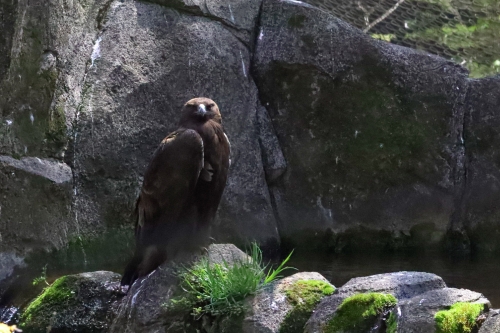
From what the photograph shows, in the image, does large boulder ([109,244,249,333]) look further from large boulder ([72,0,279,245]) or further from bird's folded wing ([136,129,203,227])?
large boulder ([72,0,279,245])

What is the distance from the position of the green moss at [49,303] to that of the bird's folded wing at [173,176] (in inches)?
29.6

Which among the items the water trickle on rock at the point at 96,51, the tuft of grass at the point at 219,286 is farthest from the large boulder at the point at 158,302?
the water trickle on rock at the point at 96,51

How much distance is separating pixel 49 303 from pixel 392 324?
8.91ft

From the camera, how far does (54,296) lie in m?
5.44

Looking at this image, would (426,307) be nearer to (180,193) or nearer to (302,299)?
(302,299)

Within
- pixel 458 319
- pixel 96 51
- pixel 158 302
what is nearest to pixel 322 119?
pixel 96 51

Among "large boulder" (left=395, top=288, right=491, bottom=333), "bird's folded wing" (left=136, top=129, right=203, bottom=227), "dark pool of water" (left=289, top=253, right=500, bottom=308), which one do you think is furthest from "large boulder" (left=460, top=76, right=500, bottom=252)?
"large boulder" (left=395, top=288, right=491, bottom=333)

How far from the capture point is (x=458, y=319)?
3.47 m

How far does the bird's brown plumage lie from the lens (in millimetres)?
5473

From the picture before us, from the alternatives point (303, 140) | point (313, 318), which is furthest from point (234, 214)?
point (313, 318)

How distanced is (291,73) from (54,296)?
158 inches

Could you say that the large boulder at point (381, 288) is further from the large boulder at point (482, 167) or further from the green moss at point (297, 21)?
the green moss at point (297, 21)

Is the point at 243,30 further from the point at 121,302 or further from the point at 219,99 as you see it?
the point at 121,302

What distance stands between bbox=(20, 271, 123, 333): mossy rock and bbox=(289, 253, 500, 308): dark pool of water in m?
2.19
